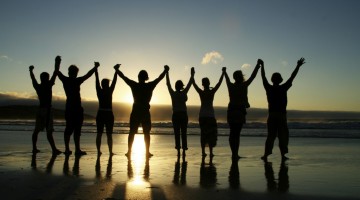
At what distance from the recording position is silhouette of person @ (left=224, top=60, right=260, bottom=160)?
29.2ft

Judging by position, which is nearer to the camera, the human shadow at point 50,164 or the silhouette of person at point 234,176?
the silhouette of person at point 234,176

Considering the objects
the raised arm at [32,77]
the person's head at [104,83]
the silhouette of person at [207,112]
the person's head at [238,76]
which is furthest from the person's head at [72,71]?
the person's head at [238,76]

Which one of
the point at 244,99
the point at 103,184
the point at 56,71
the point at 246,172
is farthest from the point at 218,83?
the point at 103,184

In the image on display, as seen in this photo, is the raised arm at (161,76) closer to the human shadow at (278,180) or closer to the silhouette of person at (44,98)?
the silhouette of person at (44,98)

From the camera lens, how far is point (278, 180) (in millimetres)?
5984

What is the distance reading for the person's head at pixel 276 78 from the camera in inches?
343

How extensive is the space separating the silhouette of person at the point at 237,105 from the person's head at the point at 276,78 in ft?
1.44

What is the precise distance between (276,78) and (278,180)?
3.34 metres

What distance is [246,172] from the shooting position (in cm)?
691

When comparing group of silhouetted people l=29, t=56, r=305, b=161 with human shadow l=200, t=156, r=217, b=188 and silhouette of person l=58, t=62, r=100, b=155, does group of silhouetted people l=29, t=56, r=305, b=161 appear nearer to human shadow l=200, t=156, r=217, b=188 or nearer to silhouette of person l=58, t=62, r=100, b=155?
silhouette of person l=58, t=62, r=100, b=155

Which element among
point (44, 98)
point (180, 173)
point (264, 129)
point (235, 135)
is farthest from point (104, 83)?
A: point (264, 129)

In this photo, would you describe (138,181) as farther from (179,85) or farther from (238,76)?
(238,76)

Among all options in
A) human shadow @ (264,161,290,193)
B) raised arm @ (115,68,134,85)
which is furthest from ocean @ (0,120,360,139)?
human shadow @ (264,161,290,193)

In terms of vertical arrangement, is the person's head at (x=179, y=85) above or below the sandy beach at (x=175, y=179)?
above
